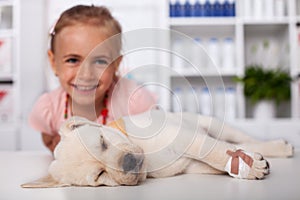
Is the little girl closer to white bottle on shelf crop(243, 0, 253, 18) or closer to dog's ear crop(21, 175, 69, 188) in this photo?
dog's ear crop(21, 175, 69, 188)

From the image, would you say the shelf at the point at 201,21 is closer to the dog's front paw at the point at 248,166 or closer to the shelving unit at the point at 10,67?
the shelving unit at the point at 10,67

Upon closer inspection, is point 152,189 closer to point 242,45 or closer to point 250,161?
point 250,161

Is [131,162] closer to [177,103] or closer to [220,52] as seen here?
[177,103]

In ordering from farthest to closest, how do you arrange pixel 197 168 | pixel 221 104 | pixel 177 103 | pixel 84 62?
pixel 221 104 → pixel 177 103 → pixel 84 62 → pixel 197 168

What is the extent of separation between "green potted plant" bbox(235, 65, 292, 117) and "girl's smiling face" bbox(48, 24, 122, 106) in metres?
1.37

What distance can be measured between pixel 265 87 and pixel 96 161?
6.08ft

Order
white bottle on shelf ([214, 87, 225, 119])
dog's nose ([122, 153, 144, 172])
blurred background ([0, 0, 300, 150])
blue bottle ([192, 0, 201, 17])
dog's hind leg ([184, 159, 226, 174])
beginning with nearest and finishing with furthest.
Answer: dog's nose ([122, 153, 144, 172]) < dog's hind leg ([184, 159, 226, 174]) < white bottle on shelf ([214, 87, 225, 119]) < blurred background ([0, 0, 300, 150]) < blue bottle ([192, 0, 201, 17])

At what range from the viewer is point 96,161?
0.72 m

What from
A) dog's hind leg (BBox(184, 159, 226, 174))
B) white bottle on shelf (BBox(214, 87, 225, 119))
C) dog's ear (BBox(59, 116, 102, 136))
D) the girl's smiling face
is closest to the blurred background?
white bottle on shelf (BBox(214, 87, 225, 119))

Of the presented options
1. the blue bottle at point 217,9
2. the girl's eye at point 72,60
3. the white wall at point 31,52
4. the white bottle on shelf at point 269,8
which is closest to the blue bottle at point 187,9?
the blue bottle at point 217,9

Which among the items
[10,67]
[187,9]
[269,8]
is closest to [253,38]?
[269,8]

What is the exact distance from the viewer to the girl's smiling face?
0.94 metres

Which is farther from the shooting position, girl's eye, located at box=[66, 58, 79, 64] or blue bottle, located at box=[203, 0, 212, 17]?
blue bottle, located at box=[203, 0, 212, 17]

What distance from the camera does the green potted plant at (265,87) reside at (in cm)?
237
